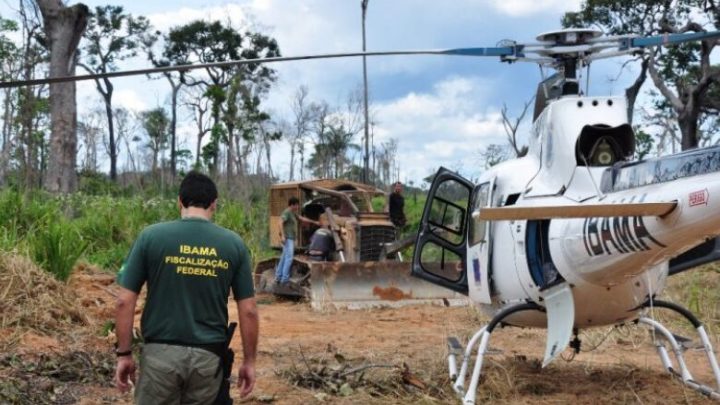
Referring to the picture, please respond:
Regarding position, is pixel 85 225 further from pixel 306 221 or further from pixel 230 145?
pixel 230 145

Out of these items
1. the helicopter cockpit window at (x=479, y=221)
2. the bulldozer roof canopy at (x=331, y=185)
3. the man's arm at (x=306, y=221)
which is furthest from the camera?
the bulldozer roof canopy at (x=331, y=185)

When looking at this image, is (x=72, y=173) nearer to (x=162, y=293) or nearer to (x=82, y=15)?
(x=82, y=15)

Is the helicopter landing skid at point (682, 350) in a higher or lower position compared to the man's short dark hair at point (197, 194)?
lower

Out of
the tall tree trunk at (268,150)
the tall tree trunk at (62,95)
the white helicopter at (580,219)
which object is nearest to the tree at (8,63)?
the tall tree trunk at (62,95)

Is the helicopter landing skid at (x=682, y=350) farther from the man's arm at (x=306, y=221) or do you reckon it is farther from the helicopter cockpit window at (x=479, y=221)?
the man's arm at (x=306, y=221)

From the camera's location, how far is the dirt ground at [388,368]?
654 cm

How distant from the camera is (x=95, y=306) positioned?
34.2 ft

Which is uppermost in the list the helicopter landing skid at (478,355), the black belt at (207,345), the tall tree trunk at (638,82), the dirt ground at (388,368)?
the tall tree trunk at (638,82)

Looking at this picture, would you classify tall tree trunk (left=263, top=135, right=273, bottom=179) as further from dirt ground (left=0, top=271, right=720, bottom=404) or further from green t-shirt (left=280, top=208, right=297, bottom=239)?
dirt ground (left=0, top=271, right=720, bottom=404)

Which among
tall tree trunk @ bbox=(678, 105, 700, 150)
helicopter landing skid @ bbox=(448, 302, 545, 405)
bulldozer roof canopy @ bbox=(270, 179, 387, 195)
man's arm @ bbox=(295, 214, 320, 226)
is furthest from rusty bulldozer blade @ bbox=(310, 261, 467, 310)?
tall tree trunk @ bbox=(678, 105, 700, 150)

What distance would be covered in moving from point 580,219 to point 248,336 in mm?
2472

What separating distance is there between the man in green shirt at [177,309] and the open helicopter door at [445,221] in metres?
3.56

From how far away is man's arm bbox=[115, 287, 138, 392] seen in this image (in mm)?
3926

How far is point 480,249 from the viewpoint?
711 centimetres
